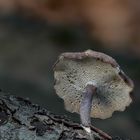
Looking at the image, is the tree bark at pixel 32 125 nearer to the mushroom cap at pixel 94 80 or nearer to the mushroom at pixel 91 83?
the mushroom at pixel 91 83

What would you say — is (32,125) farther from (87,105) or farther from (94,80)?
(94,80)

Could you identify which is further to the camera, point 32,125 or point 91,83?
point 91,83

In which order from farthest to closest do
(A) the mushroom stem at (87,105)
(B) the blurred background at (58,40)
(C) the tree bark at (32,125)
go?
(B) the blurred background at (58,40) < (A) the mushroom stem at (87,105) < (C) the tree bark at (32,125)

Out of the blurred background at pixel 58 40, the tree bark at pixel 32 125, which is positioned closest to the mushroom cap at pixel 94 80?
the tree bark at pixel 32 125

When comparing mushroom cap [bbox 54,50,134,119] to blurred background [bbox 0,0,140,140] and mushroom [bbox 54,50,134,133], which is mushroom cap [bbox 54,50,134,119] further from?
blurred background [bbox 0,0,140,140]

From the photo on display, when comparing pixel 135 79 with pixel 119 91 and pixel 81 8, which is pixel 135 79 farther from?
pixel 119 91

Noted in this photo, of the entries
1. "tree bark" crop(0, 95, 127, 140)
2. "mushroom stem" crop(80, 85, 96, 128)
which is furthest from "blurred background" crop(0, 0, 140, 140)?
"tree bark" crop(0, 95, 127, 140)

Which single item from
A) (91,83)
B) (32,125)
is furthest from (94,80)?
(32,125)
